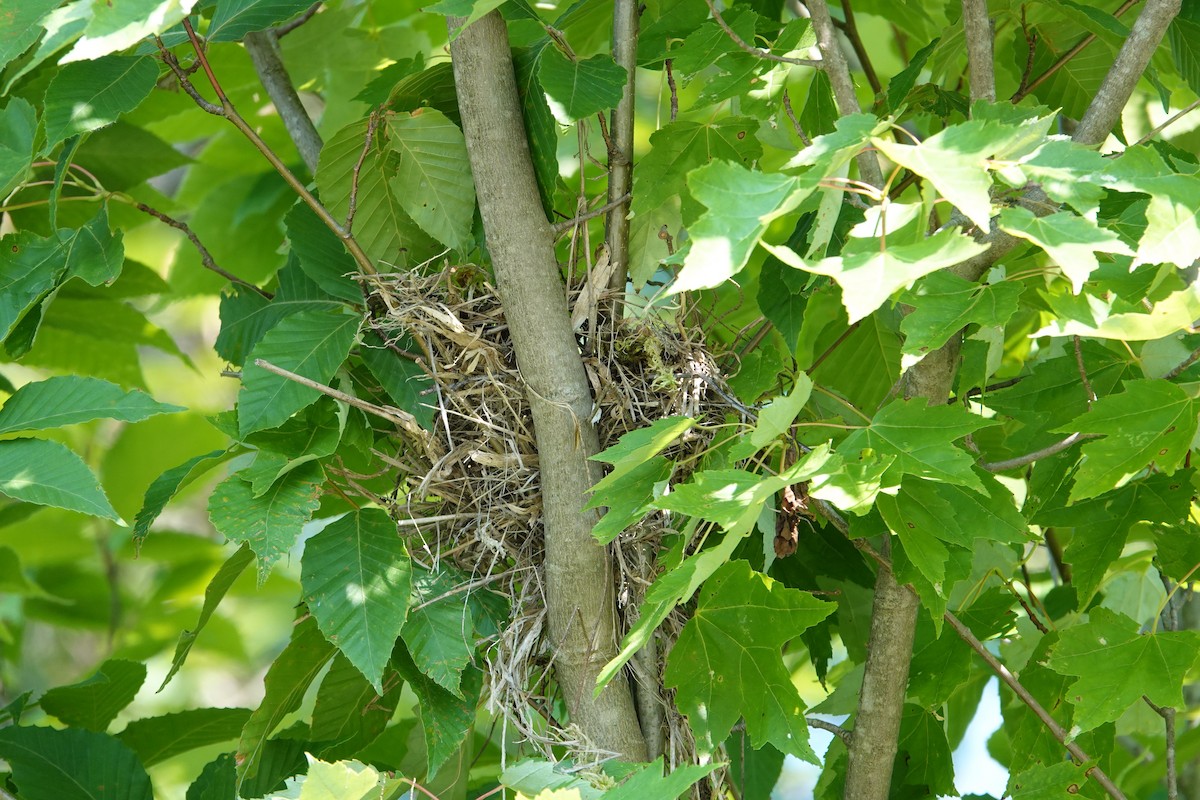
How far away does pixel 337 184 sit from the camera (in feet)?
5.30

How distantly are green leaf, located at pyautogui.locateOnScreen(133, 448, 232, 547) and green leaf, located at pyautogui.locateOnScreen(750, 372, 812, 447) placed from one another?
0.77 m

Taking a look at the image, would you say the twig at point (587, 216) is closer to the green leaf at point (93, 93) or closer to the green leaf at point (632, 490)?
the green leaf at point (632, 490)

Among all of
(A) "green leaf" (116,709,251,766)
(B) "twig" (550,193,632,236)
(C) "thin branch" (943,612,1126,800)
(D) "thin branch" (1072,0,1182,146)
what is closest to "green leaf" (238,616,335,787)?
(A) "green leaf" (116,709,251,766)

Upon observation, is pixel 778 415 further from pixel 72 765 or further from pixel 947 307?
pixel 72 765

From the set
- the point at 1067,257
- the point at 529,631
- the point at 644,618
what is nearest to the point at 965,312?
the point at 1067,257

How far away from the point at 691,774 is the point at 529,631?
0.55 meters

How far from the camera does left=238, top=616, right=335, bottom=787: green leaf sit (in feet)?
5.18

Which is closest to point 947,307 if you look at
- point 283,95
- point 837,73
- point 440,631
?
point 837,73

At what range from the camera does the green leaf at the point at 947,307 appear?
1127 mm

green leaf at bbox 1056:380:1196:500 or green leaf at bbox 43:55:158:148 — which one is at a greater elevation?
green leaf at bbox 43:55:158:148

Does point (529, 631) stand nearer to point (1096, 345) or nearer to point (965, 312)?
point (965, 312)

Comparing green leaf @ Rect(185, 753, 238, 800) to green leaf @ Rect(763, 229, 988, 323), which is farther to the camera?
green leaf @ Rect(185, 753, 238, 800)

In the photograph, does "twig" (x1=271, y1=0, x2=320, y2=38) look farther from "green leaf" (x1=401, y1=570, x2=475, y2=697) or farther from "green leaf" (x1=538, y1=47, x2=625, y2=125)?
"green leaf" (x1=401, y1=570, x2=475, y2=697)

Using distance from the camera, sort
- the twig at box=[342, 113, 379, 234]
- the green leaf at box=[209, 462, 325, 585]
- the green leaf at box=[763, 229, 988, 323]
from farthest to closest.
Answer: the twig at box=[342, 113, 379, 234], the green leaf at box=[209, 462, 325, 585], the green leaf at box=[763, 229, 988, 323]
